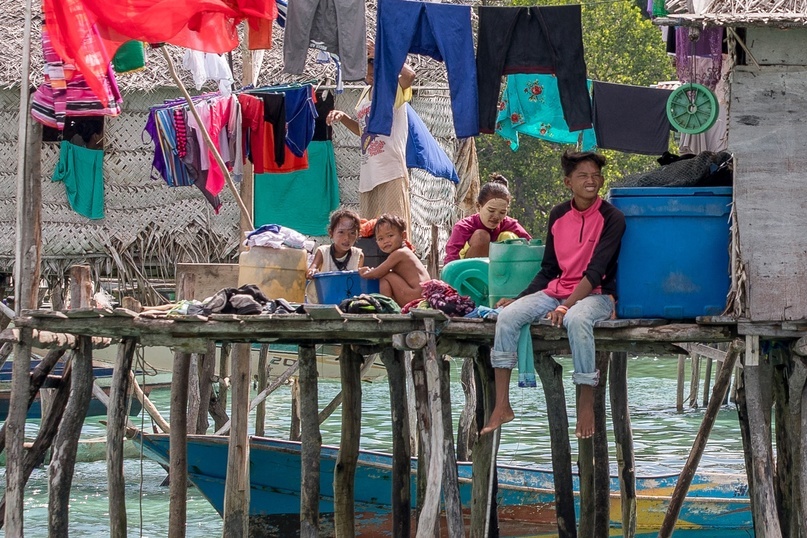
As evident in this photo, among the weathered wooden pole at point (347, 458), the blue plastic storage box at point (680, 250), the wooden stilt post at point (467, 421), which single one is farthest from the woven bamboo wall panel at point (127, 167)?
the blue plastic storage box at point (680, 250)

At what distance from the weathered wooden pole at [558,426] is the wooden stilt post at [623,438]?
1.27 m

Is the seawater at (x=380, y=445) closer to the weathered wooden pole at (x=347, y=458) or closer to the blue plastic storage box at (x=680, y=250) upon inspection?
the weathered wooden pole at (x=347, y=458)

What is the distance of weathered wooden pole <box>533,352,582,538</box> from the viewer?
7.80 meters

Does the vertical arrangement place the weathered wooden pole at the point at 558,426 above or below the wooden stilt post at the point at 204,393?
above

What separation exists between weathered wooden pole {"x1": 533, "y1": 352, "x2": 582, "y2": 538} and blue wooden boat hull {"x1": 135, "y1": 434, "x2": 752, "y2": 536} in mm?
1979

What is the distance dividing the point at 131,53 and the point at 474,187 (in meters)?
5.34

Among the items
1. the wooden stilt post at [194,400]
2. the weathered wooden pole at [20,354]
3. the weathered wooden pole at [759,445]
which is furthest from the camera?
the wooden stilt post at [194,400]

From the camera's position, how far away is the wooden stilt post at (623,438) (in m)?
9.30

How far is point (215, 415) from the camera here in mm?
13109

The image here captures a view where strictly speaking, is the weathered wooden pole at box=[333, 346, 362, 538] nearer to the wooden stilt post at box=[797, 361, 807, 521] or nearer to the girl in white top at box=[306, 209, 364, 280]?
the girl in white top at box=[306, 209, 364, 280]

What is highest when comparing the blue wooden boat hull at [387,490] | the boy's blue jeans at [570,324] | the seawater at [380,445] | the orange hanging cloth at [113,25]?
the orange hanging cloth at [113,25]

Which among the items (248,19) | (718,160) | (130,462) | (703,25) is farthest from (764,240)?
(130,462)

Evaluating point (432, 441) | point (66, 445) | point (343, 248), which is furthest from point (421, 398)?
point (66, 445)

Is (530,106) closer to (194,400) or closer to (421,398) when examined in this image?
(421,398)
